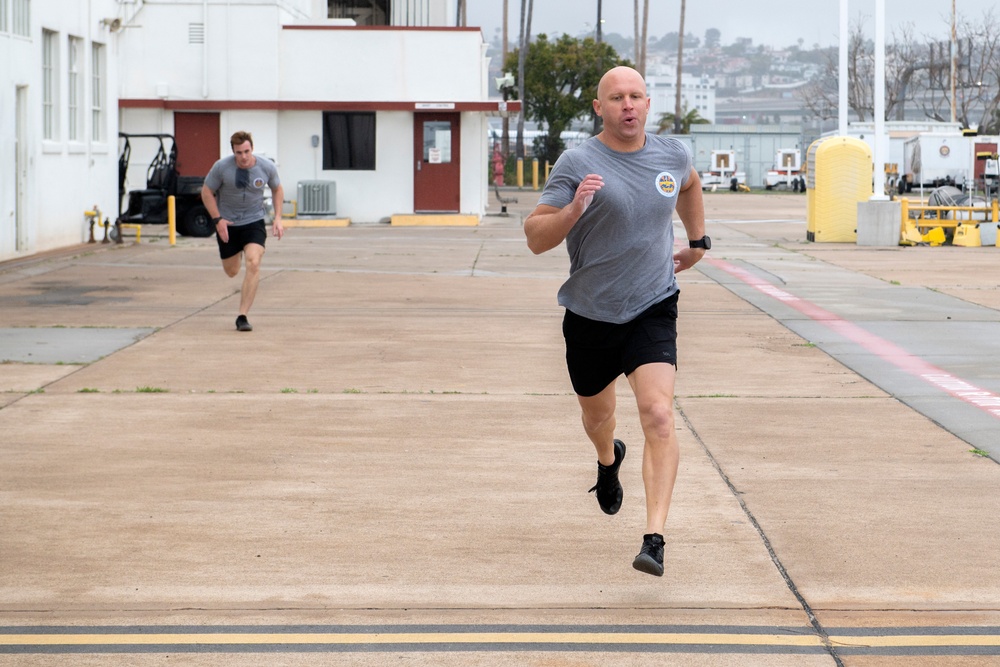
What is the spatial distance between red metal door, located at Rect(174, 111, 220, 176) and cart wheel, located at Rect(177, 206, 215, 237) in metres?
5.33

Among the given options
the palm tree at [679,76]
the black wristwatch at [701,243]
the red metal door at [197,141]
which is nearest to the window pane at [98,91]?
the red metal door at [197,141]

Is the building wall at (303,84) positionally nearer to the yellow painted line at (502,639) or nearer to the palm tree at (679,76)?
the yellow painted line at (502,639)

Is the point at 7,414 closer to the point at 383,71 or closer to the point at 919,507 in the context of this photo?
the point at 919,507

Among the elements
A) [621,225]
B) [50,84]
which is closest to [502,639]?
[621,225]

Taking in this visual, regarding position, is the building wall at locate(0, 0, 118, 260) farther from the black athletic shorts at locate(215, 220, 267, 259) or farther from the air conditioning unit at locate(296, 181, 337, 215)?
the black athletic shorts at locate(215, 220, 267, 259)

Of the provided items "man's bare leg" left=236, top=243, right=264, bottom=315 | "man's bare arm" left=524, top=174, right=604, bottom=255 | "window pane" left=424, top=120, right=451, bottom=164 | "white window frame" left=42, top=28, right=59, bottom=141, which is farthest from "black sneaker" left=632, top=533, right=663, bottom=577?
"window pane" left=424, top=120, right=451, bottom=164

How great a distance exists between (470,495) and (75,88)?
20615mm

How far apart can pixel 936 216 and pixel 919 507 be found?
71.4 ft

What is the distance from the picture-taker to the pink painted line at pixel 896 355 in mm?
9805

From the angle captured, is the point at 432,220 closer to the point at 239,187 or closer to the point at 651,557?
the point at 239,187

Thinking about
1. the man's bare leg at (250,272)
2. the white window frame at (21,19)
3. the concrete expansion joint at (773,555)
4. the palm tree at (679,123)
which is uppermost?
the palm tree at (679,123)

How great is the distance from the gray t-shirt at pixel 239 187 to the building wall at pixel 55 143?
9317 millimetres

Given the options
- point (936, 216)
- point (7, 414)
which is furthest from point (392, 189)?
point (7, 414)

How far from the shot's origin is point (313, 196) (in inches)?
1302
